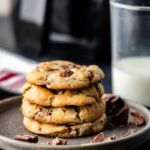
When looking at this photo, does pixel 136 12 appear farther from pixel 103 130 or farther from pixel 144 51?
pixel 103 130

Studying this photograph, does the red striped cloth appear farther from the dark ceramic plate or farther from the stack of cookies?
the stack of cookies

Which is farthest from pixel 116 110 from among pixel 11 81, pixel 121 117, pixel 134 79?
pixel 11 81

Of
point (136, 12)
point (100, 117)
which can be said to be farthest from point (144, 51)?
point (100, 117)

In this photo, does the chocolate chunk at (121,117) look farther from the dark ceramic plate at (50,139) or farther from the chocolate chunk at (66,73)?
the chocolate chunk at (66,73)

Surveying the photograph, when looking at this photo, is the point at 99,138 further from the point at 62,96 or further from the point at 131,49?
the point at 131,49

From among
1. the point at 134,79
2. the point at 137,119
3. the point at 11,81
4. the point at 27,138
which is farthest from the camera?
the point at 11,81

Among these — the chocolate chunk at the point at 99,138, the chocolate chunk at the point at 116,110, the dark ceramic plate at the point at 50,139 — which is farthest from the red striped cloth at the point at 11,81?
the chocolate chunk at the point at 99,138
